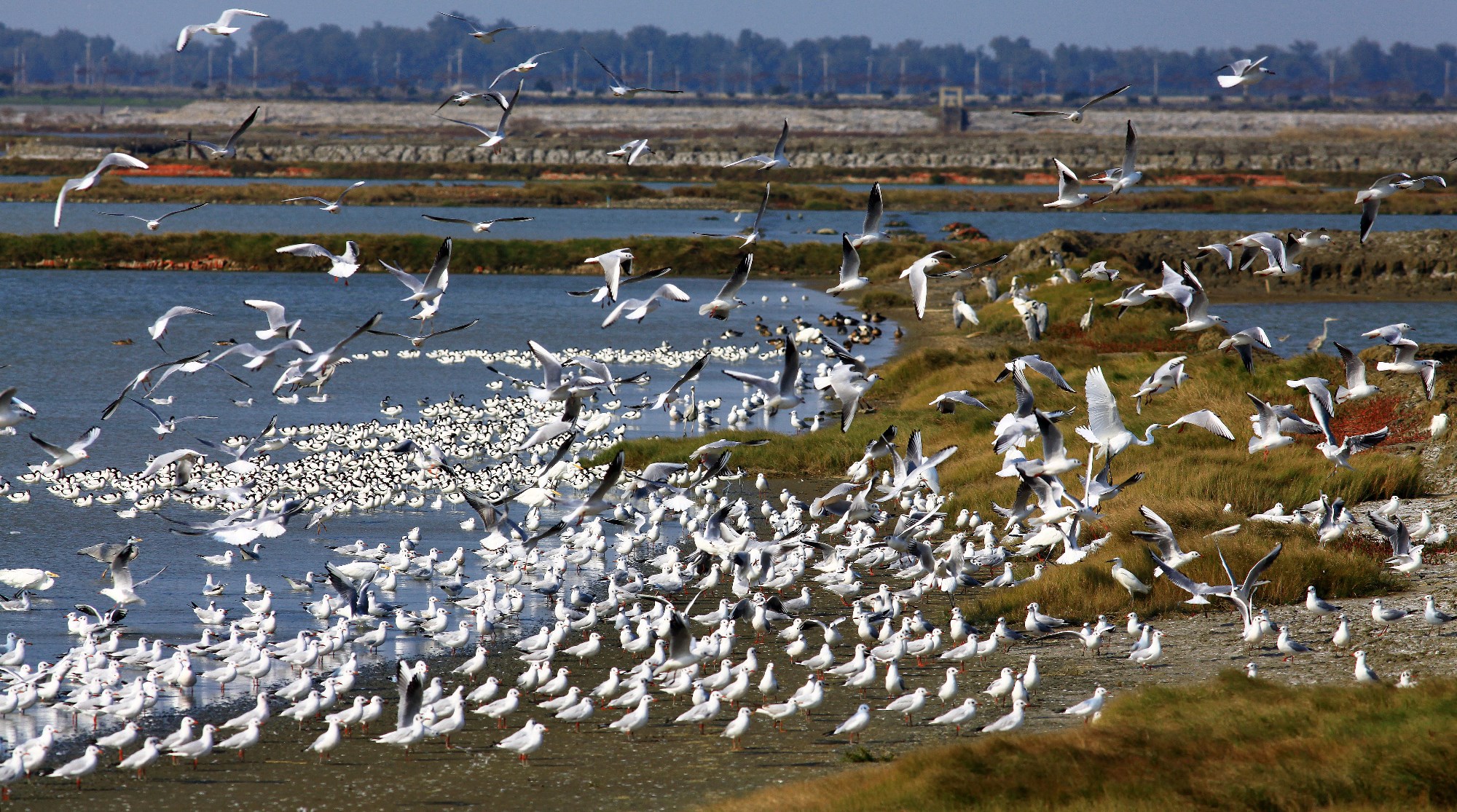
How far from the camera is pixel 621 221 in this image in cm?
8300

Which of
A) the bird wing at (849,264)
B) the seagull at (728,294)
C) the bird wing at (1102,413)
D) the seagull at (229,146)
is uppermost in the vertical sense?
the seagull at (229,146)

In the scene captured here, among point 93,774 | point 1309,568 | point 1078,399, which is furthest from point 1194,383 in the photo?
point 93,774

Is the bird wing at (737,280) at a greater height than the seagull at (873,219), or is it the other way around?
the seagull at (873,219)

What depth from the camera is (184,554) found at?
19.0m

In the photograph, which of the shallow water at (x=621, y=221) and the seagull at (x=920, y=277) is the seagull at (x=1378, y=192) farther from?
the shallow water at (x=621, y=221)

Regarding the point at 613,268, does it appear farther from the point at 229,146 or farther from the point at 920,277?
the point at 229,146

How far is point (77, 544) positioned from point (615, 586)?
311 inches

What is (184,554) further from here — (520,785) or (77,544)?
(520,785)

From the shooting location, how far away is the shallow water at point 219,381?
57.0 feet

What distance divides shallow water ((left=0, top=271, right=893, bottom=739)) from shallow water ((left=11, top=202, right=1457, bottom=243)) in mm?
13790

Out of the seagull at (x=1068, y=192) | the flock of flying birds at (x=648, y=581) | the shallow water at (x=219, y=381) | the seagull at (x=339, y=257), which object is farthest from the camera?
the shallow water at (x=219, y=381)

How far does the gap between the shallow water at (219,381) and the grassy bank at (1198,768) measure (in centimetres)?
661

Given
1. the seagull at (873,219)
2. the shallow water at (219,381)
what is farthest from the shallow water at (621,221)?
the seagull at (873,219)

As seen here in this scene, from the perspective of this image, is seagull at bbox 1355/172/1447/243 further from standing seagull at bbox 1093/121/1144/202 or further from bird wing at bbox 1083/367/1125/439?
bird wing at bbox 1083/367/1125/439
